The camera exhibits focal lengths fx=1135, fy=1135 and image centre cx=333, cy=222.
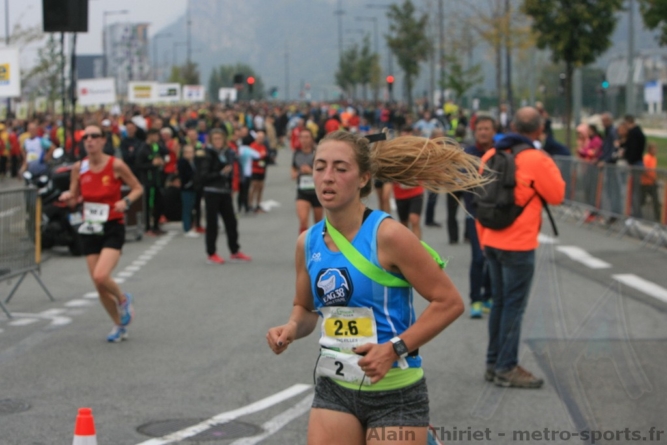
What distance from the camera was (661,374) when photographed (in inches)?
320

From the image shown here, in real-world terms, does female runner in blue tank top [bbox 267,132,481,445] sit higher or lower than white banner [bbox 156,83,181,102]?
lower

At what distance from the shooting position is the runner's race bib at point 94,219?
9.54m

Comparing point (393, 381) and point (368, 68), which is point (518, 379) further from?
point (368, 68)

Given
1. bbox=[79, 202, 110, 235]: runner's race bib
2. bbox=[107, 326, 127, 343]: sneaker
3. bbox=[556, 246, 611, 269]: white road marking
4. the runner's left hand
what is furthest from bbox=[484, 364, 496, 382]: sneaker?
bbox=[556, 246, 611, 269]: white road marking

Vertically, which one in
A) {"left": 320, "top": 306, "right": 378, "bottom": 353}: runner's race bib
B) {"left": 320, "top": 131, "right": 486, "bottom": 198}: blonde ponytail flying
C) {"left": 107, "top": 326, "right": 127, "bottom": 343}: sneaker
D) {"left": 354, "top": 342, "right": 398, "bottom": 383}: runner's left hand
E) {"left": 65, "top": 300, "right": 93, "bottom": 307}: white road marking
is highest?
{"left": 320, "top": 131, "right": 486, "bottom": 198}: blonde ponytail flying

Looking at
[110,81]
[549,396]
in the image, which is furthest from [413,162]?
[110,81]

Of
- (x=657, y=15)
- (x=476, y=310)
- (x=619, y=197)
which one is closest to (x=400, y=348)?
(x=476, y=310)

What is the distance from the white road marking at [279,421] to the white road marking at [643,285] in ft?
18.8

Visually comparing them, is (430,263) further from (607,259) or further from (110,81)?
(110,81)

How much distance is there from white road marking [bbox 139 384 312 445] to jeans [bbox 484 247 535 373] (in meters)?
1.38

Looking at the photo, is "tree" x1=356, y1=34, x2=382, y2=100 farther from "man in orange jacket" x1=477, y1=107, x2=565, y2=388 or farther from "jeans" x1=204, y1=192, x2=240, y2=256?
"man in orange jacket" x1=477, y1=107, x2=565, y2=388

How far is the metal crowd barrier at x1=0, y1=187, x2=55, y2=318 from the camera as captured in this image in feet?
37.5

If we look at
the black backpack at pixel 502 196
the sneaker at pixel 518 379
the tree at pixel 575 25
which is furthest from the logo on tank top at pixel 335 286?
the tree at pixel 575 25

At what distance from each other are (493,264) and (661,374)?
1.48 meters
